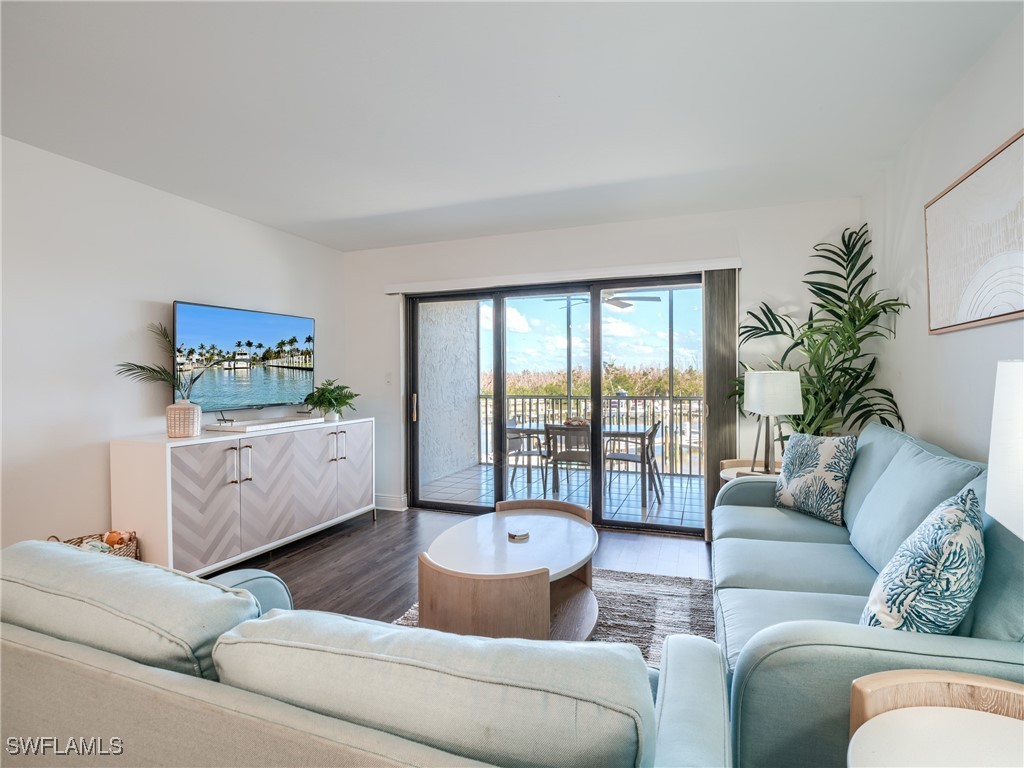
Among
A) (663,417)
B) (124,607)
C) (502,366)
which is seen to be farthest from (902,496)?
(502,366)

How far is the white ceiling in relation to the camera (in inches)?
69.5

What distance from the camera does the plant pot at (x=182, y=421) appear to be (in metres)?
3.14

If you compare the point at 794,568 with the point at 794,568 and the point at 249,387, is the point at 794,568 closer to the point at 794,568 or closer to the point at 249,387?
the point at 794,568

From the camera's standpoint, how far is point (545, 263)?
14.4ft

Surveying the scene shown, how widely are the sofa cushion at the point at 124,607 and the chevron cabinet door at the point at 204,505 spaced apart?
2.20 metres

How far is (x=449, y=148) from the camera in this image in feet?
9.04

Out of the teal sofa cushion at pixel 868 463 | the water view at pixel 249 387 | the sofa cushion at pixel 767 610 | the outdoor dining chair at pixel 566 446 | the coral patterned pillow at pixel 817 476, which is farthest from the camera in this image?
the outdoor dining chair at pixel 566 446

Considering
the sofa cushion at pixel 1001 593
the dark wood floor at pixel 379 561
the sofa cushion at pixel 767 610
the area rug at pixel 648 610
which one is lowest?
the dark wood floor at pixel 379 561

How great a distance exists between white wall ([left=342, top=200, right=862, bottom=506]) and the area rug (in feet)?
4.76

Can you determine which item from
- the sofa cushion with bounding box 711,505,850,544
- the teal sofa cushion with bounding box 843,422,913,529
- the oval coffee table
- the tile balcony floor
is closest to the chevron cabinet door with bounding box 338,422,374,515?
the tile balcony floor

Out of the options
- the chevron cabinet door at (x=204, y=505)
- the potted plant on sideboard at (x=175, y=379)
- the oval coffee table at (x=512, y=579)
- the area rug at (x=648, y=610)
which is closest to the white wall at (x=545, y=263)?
the area rug at (x=648, y=610)

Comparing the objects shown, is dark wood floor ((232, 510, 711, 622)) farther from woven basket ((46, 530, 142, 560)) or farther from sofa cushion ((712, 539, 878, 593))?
sofa cushion ((712, 539, 878, 593))

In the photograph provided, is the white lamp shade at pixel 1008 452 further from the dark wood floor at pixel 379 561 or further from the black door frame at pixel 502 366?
the black door frame at pixel 502 366

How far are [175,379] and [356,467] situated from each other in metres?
1.54
